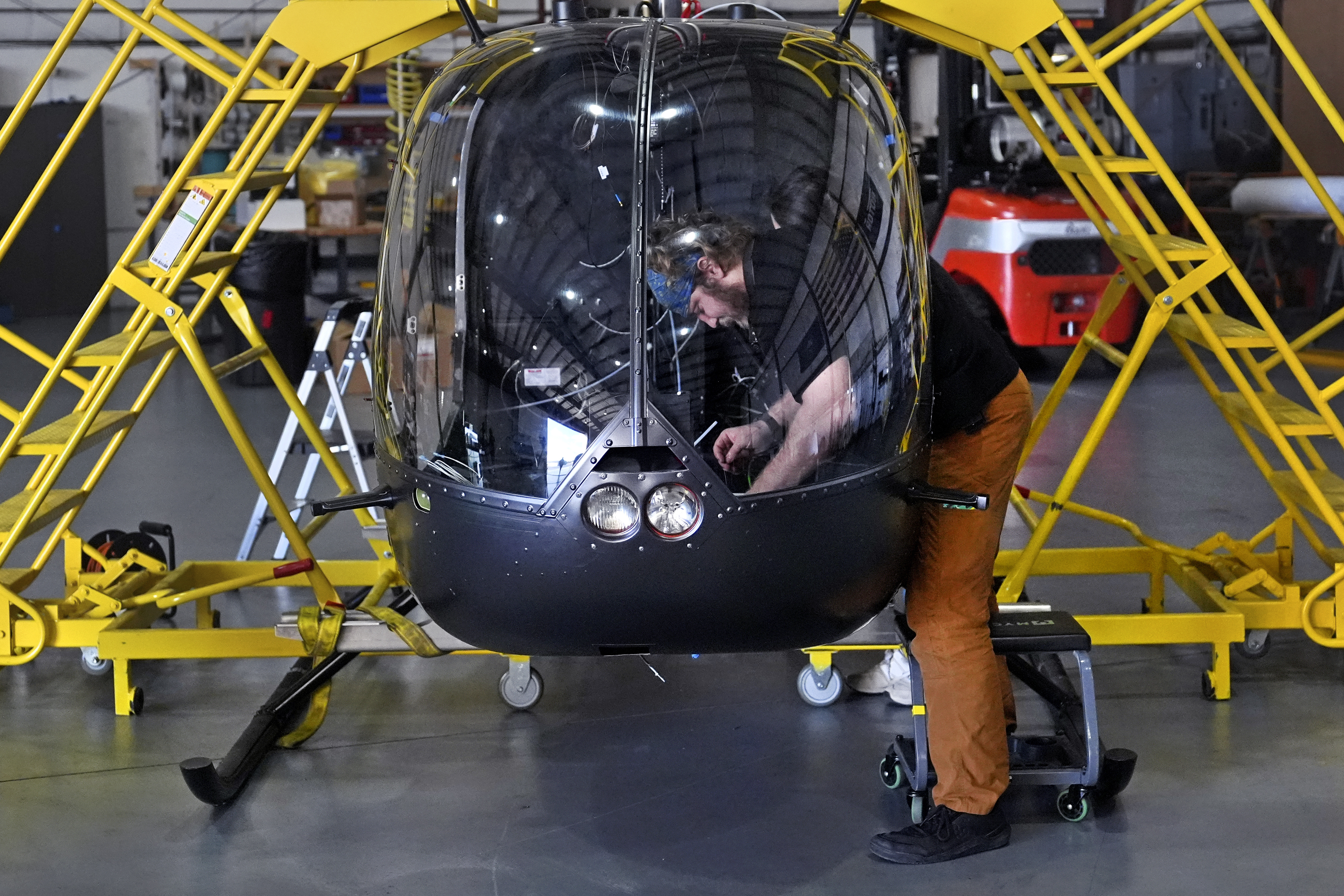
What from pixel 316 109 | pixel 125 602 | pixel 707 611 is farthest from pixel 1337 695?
pixel 316 109

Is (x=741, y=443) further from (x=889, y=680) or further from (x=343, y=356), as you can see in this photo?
(x=343, y=356)

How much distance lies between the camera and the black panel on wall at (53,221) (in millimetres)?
15719

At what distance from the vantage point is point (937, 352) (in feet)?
11.1

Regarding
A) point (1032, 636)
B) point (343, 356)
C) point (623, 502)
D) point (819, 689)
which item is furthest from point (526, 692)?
point (343, 356)

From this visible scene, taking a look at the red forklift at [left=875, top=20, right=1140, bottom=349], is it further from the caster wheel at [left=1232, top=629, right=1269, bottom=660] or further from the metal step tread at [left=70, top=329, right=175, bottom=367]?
the metal step tread at [left=70, top=329, right=175, bottom=367]

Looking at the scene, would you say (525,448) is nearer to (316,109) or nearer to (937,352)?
(937,352)

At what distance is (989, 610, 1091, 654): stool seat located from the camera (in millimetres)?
3531

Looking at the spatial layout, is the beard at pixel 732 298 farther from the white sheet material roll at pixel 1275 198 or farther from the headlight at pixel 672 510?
the white sheet material roll at pixel 1275 198

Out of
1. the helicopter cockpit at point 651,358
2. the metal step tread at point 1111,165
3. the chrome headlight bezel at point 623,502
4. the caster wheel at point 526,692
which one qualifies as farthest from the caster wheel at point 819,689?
the chrome headlight bezel at point 623,502

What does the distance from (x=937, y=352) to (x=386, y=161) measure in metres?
12.7

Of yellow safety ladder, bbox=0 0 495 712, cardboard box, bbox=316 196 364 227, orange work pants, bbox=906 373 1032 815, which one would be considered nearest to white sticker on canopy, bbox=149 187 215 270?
yellow safety ladder, bbox=0 0 495 712

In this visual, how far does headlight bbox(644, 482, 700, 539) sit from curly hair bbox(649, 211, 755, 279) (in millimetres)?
422

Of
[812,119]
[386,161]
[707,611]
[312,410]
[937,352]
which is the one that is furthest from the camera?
[386,161]

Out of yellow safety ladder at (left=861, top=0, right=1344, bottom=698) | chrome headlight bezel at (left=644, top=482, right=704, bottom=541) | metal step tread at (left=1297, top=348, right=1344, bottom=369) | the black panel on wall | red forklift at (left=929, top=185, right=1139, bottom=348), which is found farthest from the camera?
the black panel on wall
